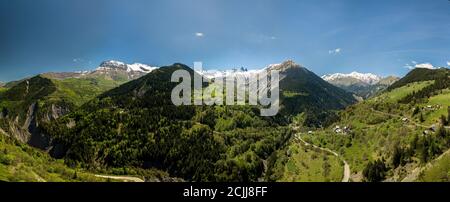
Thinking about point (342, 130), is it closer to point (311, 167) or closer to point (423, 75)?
point (311, 167)

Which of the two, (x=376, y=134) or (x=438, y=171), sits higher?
(x=376, y=134)

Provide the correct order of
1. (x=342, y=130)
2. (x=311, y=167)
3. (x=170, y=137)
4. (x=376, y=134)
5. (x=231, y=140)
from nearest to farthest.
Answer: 1. (x=311, y=167)
2. (x=376, y=134)
3. (x=342, y=130)
4. (x=170, y=137)
5. (x=231, y=140)

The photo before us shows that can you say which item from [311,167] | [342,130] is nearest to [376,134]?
[311,167]

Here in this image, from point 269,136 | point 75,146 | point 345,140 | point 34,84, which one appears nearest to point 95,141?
point 75,146

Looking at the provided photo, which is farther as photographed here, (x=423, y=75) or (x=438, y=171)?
(x=423, y=75)

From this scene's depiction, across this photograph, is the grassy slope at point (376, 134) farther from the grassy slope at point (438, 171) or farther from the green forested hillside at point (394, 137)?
the grassy slope at point (438, 171)

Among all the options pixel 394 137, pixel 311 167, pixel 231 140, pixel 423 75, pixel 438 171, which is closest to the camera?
pixel 438 171

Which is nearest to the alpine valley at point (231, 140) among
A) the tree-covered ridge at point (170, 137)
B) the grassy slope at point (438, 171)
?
the grassy slope at point (438, 171)

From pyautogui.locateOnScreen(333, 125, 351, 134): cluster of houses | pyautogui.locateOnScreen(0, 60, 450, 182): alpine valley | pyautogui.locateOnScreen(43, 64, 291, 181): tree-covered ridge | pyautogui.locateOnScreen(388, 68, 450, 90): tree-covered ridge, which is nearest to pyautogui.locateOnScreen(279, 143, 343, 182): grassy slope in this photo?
pyautogui.locateOnScreen(0, 60, 450, 182): alpine valley

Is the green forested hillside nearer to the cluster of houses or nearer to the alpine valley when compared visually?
the cluster of houses

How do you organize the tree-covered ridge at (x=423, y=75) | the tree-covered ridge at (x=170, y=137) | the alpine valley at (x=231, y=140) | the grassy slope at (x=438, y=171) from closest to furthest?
1. the grassy slope at (x=438, y=171)
2. the alpine valley at (x=231, y=140)
3. the tree-covered ridge at (x=170, y=137)
4. the tree-covered ridge at (x=423, y=75)

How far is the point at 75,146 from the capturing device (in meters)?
72.5

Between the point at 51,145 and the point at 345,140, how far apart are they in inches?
2236
